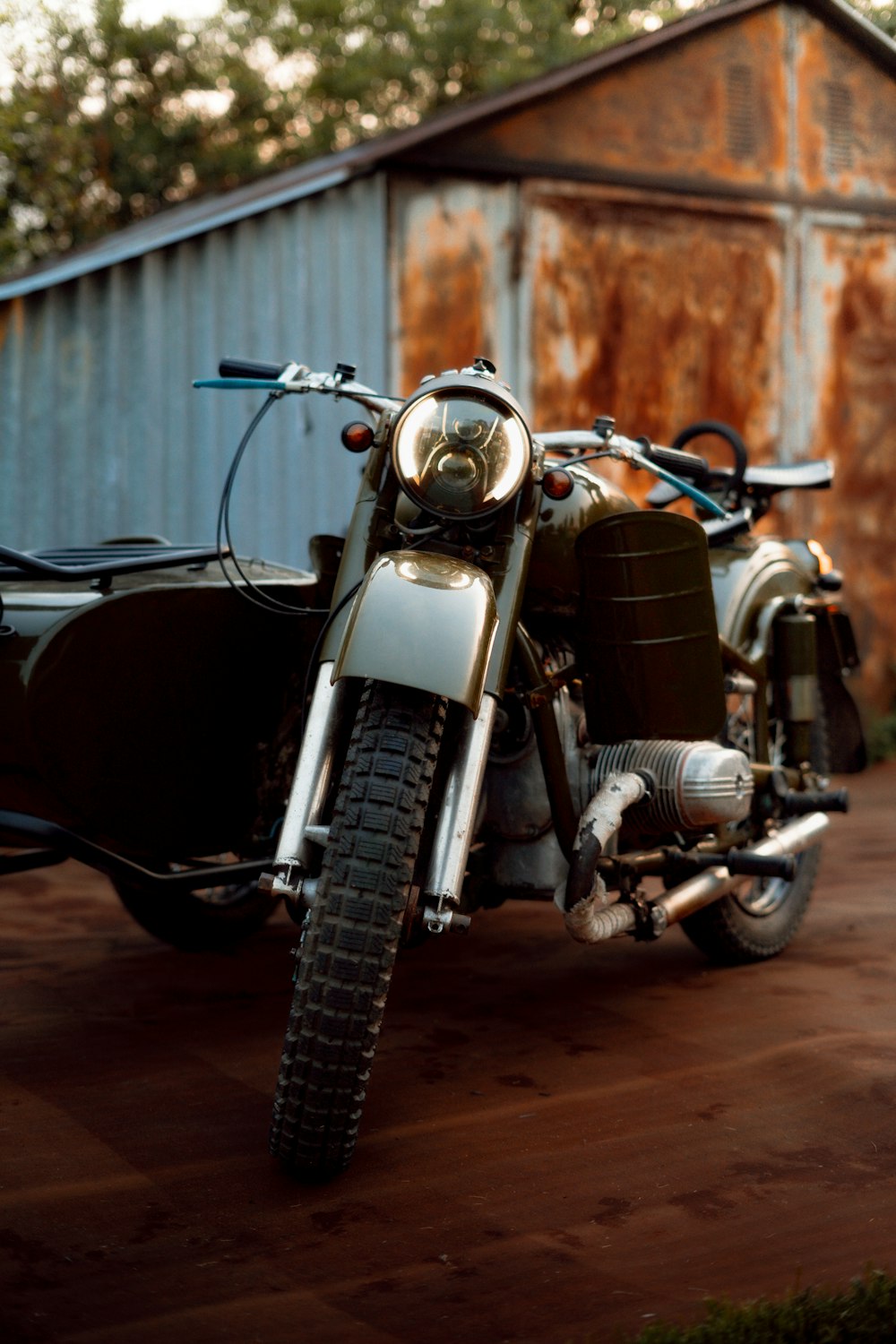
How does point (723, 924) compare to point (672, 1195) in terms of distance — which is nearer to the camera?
point (672, 1195)

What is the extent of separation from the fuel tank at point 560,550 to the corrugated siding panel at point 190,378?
4.33 m

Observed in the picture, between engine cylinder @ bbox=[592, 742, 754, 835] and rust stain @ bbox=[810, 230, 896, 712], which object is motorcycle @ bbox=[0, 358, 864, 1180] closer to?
engine cylinder @ bbox=[592, 742, 754, 835]

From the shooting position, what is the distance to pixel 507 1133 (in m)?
3.30

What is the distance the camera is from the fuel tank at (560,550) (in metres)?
3.74

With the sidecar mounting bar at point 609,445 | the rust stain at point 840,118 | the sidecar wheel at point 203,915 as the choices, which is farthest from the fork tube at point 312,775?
the rust stain at point 840,118

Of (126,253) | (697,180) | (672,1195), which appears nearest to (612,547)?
(672,1195)

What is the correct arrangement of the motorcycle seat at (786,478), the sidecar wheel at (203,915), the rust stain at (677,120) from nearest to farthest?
the sidecar wheel at (203,915), the motorcycle seat at (786,478), the rust stain at (677,120)

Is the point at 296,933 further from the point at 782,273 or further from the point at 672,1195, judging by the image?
the point at 782,273

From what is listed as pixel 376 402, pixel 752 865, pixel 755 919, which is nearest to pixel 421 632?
pixel 376 402

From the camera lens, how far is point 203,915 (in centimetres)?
484

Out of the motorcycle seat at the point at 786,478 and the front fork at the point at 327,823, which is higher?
the motorcycle seat at the point at 786,478

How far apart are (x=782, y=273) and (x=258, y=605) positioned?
6744 millimetres

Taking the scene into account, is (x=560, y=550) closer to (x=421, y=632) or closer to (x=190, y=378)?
(x=421, y=632)

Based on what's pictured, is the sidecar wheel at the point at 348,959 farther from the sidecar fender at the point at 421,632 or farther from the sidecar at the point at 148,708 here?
the sidecar at the point at 148,708
